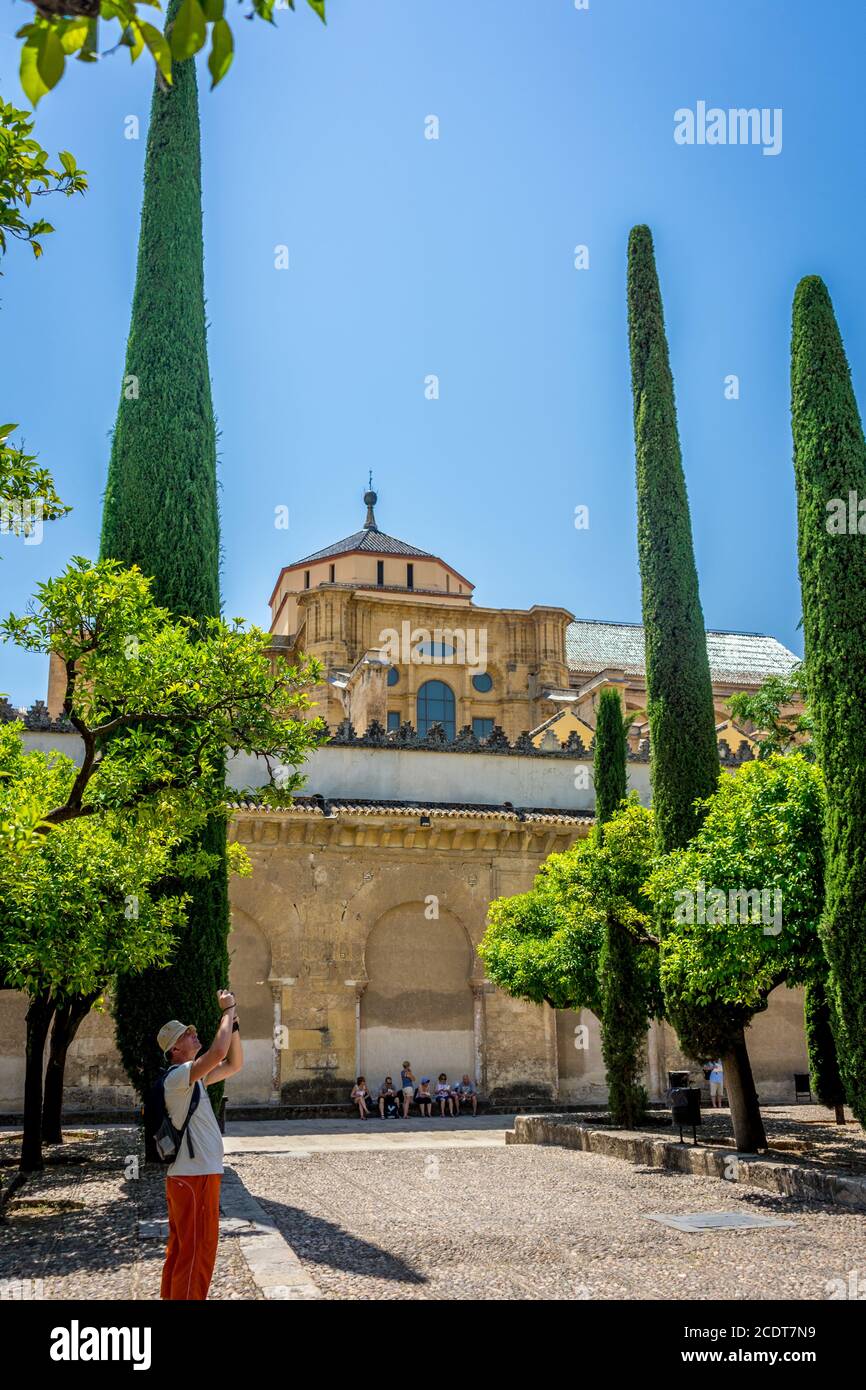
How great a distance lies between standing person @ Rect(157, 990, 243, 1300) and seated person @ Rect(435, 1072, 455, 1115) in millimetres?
18626

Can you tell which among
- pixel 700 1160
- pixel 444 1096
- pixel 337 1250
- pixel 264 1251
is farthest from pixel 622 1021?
pixel 264 1251

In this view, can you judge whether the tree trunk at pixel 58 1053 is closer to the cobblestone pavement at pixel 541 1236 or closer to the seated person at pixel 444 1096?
the cobblestone pavement at pixel 541 1236

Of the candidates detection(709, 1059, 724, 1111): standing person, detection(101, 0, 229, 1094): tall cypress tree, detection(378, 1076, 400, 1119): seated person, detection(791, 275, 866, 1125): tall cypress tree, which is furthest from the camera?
detection(709, 1059, 724, 1111): standing person

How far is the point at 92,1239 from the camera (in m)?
8.01

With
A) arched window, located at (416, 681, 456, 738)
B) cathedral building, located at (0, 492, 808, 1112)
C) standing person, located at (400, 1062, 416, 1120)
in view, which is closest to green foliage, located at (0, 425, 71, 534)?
cathedral building, located at (0, 492, 808, 1112)

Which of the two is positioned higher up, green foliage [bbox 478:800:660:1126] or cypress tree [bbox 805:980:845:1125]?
green foliage [bbox 478:800:660:1126]

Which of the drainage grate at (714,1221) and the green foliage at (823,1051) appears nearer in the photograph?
the drainage grate at (714,1221)

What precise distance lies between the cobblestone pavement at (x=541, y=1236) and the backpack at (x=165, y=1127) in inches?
68.8

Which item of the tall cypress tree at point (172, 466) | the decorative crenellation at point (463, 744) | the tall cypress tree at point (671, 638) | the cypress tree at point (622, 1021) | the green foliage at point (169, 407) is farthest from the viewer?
the decorative crenellation at point (463, 744)

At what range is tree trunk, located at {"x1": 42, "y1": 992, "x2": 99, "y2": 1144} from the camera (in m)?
14.5

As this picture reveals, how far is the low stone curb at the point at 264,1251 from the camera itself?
19.9ft

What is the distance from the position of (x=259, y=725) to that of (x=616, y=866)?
7223 millimetres

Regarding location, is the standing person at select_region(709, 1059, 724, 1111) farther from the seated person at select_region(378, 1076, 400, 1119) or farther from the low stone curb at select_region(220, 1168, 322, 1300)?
the low stone curb at select_region(220, 1168, 322, 1300)

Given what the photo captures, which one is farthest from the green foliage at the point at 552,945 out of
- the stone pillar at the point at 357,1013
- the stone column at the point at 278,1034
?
the stone column at the point at 278,1034
